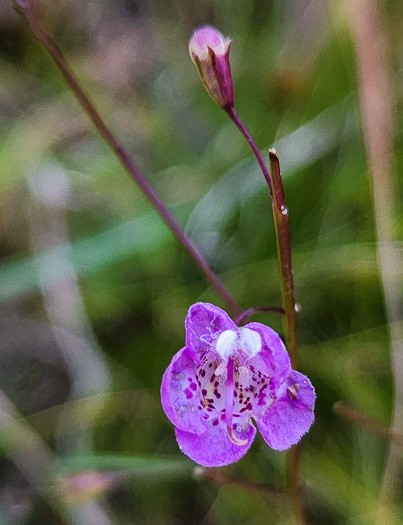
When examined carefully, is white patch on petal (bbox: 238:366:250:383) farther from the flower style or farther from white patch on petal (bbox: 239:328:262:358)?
white patch on petal (bbox: 239:328:262:358)

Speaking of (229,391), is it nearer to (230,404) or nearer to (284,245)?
(230,404)

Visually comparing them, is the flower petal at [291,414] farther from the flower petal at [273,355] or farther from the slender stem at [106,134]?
the slender stem at [106,134]

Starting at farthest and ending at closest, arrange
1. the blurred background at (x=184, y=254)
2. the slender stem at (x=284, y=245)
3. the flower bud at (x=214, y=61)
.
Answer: the blurred background at (x=184, y=254) < the flower bud at (x=214, y=61) < the slender stem at (x=284, y=245)

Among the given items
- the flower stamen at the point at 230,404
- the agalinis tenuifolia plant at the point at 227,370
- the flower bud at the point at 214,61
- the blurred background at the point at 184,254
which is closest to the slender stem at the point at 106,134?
the agalinis tenuifolia plant at the point at 227,370

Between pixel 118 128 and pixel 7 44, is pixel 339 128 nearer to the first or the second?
pixel 118 128

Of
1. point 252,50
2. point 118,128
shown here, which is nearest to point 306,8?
point 252,50

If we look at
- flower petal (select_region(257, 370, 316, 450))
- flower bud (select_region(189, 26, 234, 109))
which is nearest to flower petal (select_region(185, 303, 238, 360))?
flower petal (select_region(257, 370, 316, 450))

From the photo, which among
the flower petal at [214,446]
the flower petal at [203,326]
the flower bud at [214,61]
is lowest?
the flower petal at [214,446]

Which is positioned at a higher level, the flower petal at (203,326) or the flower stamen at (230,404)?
the flower petal at (203,326)

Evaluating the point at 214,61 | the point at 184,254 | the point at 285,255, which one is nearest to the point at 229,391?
the point at 285,255
